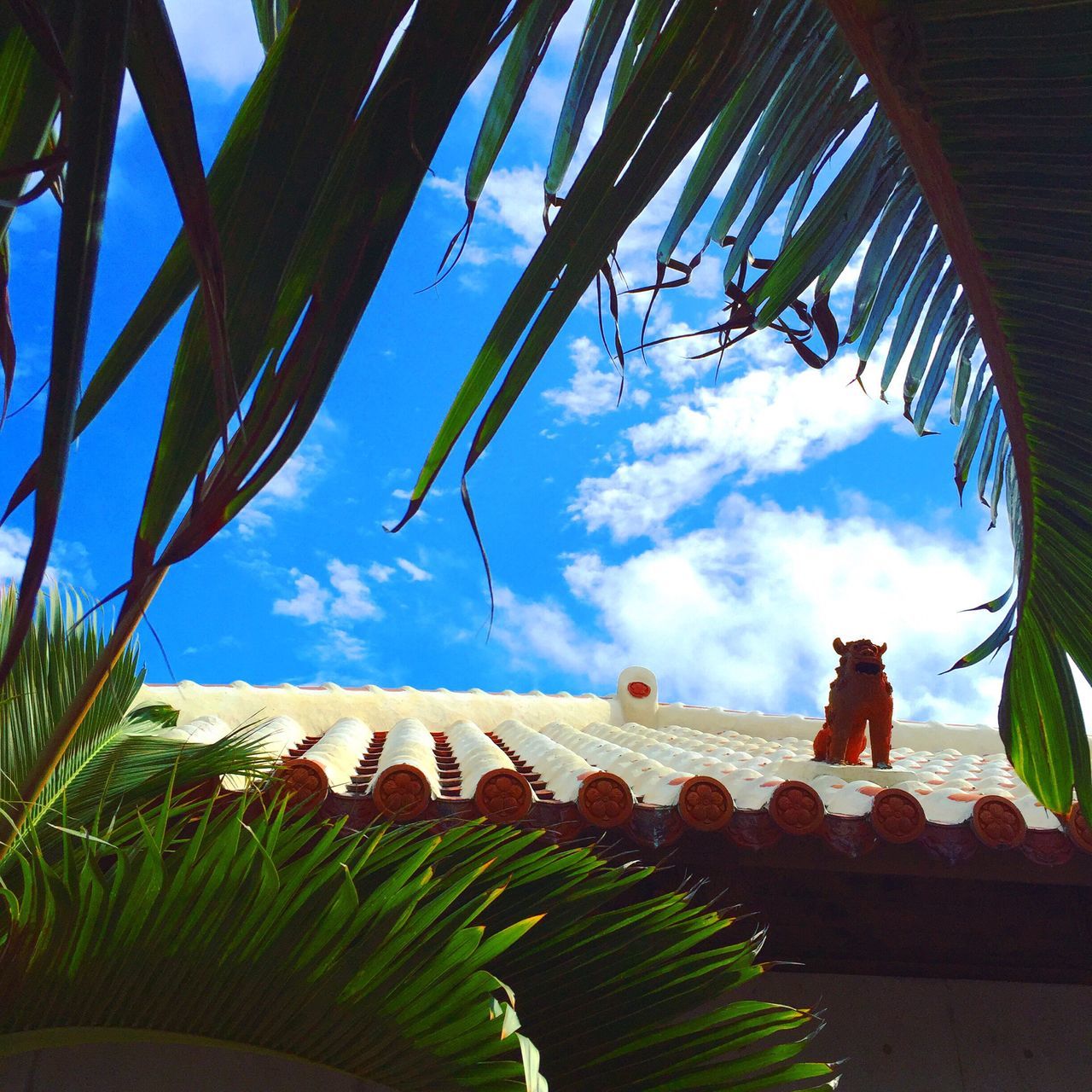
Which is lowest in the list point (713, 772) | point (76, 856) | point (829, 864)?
point (76, 856)

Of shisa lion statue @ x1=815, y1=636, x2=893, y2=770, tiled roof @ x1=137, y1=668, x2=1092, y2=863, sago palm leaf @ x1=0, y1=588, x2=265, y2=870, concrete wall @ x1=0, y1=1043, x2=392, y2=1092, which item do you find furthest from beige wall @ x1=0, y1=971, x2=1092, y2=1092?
sago palm leaf @ x1=0, y1=588, x2=265, y2=870

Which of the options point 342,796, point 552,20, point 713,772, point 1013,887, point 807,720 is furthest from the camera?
point 807,720

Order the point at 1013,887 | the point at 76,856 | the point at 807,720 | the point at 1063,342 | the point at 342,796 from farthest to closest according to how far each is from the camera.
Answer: the point at 807,720
the point at 1013,887
the point at 342,796
the point at 76,856
the point at 1063,342

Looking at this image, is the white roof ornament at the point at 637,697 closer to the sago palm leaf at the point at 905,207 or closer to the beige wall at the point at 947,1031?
the beige wall at the point at 947,1031

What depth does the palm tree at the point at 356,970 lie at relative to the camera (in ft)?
4.09

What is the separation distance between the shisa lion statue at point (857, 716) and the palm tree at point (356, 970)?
3.57 meters

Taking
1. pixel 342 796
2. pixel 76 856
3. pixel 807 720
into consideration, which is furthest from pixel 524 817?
pixel 807 720

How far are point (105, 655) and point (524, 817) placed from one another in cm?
184

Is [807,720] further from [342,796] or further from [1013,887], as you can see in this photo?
[342,796]

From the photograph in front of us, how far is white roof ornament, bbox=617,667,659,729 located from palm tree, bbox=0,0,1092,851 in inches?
270

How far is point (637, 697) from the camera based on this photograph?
8.41 meters

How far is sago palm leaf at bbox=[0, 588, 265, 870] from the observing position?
1.83 metres

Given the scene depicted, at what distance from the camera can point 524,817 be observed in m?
2.32

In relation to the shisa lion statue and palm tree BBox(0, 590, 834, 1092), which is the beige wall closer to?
palm tree BBox(0, 590, 834, 1092)
